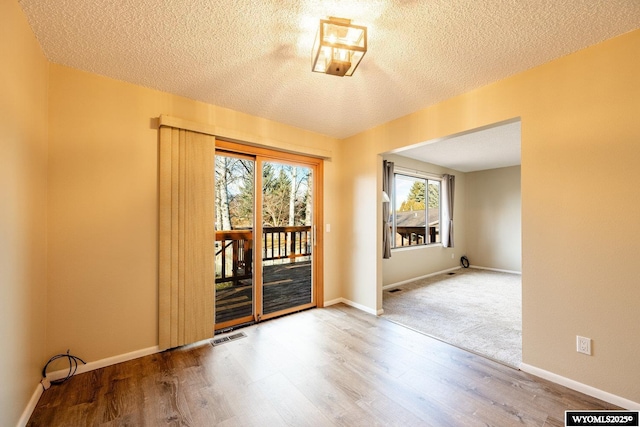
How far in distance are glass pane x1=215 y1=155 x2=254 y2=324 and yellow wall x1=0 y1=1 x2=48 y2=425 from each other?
1409mm

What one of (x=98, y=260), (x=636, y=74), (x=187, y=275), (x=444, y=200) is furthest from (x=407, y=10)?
(x=444, y=200)

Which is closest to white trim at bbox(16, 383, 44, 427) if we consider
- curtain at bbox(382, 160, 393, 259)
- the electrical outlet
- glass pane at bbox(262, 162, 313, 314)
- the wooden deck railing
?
the wooden deck railing

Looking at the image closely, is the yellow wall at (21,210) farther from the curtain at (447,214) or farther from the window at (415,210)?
the curtain at (447,214)

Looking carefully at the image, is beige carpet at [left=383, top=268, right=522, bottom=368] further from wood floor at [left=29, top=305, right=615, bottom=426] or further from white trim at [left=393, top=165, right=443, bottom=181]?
white trim at [left=393, top=165, right=443, bottom=181]

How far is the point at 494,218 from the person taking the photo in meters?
6.22

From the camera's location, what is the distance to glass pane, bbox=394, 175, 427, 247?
5.20m

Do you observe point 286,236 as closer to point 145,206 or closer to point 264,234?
point 264,234

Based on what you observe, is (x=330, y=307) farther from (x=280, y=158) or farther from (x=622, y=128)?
(x=622, y=128)

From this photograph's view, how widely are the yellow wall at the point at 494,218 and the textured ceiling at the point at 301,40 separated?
188 inches

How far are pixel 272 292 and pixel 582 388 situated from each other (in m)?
3.02

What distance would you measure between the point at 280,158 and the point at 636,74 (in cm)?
308

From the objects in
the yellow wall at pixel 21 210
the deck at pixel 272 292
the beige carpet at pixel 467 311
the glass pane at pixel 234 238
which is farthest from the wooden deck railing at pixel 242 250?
the beige carpet at pixel 467 311

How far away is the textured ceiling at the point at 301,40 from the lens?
1.48 metres

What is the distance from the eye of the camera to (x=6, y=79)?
4.42 ft
